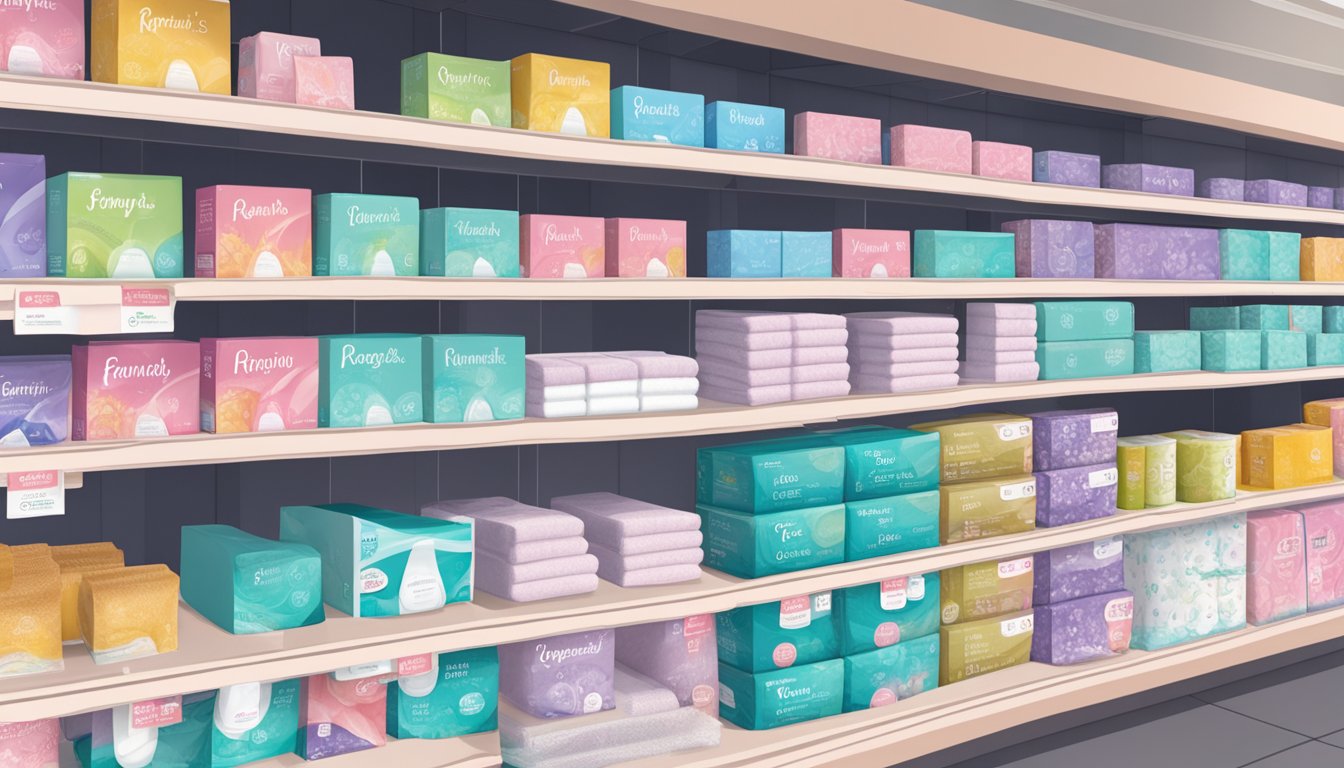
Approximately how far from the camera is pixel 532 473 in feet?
10.9

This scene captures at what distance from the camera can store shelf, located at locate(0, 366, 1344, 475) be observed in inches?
85.3

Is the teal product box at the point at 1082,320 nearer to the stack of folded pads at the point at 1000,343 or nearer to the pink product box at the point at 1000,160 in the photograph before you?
the stack of folded pads at the point at 1000,343

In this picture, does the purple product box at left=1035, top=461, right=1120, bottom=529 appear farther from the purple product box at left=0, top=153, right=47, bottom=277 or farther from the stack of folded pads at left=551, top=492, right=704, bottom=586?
the purple product box at left=0, top=153, right=47, bottom=277

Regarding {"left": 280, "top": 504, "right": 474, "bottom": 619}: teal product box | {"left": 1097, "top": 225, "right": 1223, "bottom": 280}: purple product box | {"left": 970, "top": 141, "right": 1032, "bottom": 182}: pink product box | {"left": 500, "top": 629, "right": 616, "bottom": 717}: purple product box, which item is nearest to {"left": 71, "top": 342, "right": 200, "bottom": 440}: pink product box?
{"left": 280, "top": 504, "right": 474, "bottom": 619}: teal product box

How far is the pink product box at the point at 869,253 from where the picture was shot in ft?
10.9

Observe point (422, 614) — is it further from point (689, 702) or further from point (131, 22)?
point (131, 22)

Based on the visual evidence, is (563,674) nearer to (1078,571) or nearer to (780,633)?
(780,633)

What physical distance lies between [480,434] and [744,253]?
956 millimetres

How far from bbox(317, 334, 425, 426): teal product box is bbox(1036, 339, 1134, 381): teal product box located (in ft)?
7.47

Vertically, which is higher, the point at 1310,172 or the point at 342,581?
the point at 1310,172

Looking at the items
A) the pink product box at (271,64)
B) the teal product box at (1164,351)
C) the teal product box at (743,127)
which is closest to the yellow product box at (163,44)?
the pink product box at (271,64)

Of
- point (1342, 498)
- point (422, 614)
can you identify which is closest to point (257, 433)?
point (422, 614)

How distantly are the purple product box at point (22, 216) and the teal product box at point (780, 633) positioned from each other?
1.96m

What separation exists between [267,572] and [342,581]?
0.21 metres
